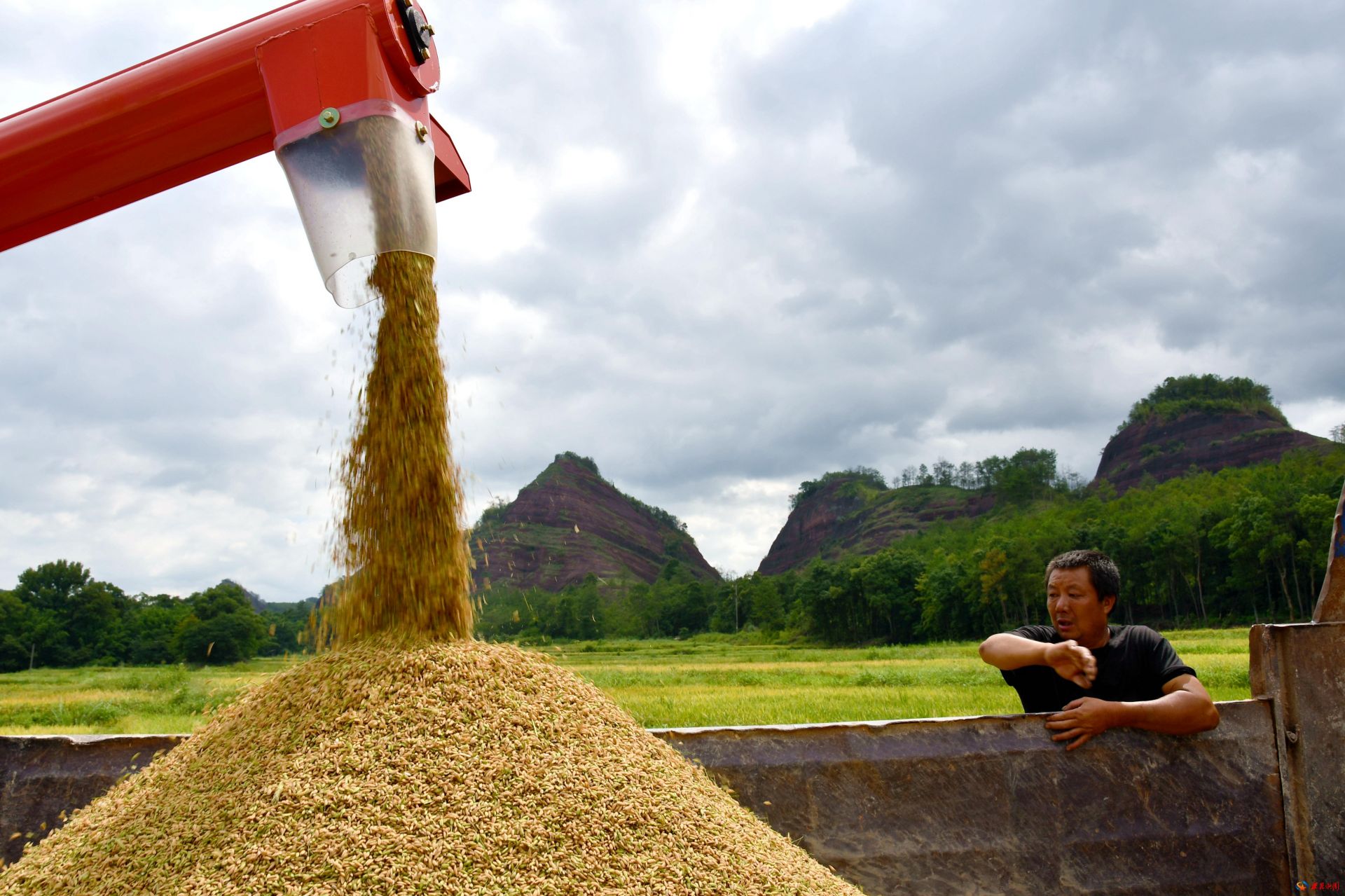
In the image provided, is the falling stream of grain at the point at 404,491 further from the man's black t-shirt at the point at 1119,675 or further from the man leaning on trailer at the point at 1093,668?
the man's black t-shirt at the point at 1119,675

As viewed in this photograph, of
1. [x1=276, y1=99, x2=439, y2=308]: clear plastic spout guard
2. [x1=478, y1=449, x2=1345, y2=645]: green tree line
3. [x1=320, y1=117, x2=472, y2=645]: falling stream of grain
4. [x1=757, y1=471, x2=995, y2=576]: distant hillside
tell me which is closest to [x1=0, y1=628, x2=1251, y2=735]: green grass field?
[x1=320, y1=117, x2=472, y2=645]: falling stream of grain

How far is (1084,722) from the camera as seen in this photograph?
2.16 metres

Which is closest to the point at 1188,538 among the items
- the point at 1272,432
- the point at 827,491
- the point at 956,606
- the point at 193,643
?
the point at 956,606

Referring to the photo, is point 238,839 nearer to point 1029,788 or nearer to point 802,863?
point 802,863

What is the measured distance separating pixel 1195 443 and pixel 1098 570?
93.6m

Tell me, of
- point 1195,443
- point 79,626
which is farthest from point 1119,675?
point 1195,443

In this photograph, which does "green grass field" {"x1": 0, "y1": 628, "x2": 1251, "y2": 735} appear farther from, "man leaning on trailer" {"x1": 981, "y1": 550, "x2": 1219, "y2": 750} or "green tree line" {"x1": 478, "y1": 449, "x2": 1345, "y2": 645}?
"green tree line" {"x1": 478, "y1": 449, "x2": 1345, "y2": 645}

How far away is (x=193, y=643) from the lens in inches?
818

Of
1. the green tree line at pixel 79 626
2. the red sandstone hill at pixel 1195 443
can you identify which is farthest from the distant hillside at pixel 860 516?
the green tree line at pixel 79 626

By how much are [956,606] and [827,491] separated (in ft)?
242

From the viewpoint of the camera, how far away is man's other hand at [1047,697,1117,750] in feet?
7.08

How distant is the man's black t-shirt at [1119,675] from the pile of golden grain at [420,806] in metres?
1.02

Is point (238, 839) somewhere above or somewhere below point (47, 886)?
above

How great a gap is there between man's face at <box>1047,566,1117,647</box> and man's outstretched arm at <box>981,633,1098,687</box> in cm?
10
